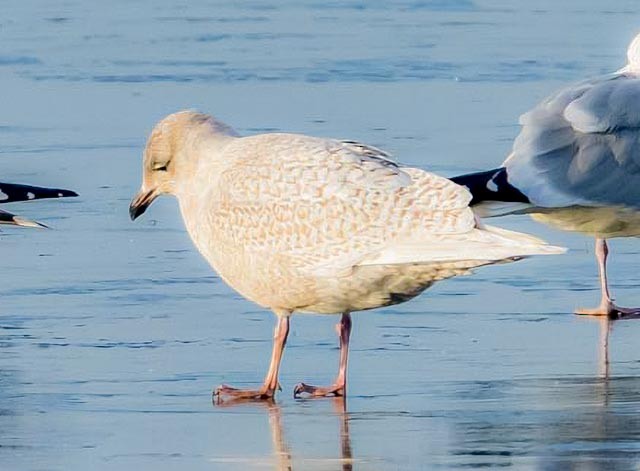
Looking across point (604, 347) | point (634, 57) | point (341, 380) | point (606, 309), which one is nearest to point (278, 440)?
point (341, 380)

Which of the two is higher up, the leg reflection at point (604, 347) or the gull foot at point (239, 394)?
the gull foot at point (239, 394)

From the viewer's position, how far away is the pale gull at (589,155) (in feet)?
27.6

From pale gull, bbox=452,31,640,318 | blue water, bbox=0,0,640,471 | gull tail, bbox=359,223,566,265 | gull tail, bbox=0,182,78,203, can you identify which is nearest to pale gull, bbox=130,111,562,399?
gull tail, bbox=359,223,566,265

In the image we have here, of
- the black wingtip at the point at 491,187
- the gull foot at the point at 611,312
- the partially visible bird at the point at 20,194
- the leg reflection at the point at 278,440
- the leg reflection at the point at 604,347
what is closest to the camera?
the leg reflection at the point at 278,440

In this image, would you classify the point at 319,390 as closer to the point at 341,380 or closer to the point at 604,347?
the point at 341,380

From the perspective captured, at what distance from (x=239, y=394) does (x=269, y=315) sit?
1.35 metres

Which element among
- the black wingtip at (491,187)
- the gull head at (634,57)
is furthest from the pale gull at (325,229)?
the gull head at (634,57)

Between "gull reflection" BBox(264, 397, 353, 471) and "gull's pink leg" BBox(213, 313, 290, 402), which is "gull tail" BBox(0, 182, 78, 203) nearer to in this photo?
"gull's pink leg" BBox(213, 313, 290, 402)

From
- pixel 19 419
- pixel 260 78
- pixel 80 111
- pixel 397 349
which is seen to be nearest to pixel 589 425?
pixel 397 349

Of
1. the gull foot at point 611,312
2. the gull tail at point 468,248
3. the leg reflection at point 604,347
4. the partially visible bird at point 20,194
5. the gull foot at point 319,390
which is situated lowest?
the gull foot at point 611,312

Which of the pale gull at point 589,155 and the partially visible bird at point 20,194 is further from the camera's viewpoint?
the pale gull at point 589,155

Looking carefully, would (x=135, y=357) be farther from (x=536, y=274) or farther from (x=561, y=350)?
(x=536, y=274)

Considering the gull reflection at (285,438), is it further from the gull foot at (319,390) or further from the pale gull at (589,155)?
the pale gull at (589,155)

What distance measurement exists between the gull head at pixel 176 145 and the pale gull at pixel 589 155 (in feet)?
6.38
